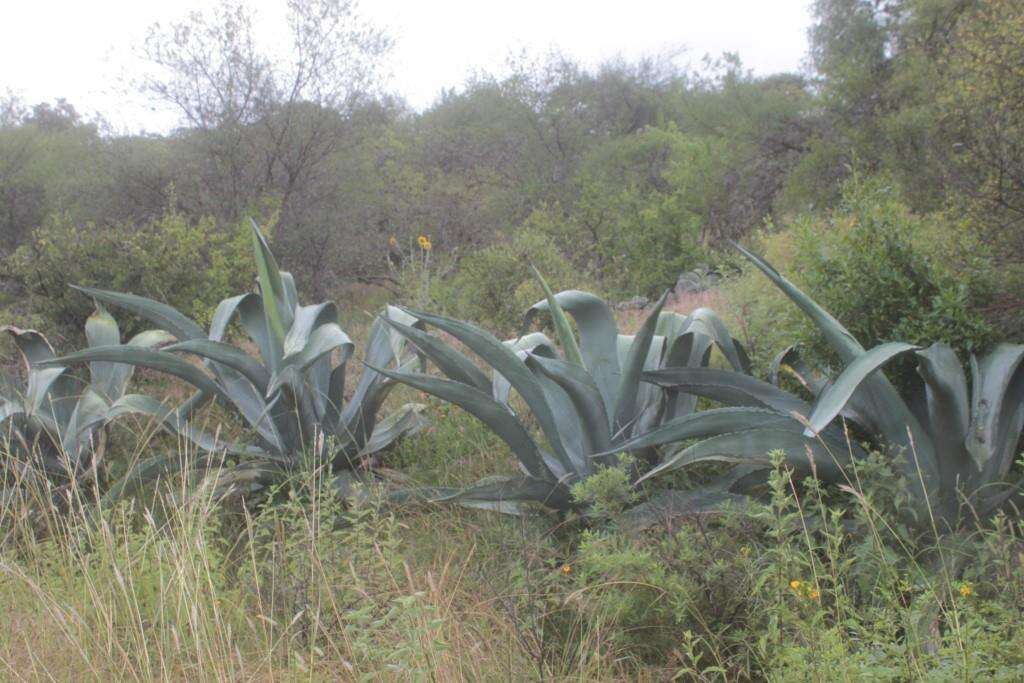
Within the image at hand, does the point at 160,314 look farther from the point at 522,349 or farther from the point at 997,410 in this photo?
the point at 997,410

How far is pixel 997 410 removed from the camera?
3117mm

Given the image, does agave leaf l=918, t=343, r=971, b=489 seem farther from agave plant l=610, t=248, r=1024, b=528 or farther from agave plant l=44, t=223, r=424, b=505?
agave plant l=44, t=223, r=424, b=505

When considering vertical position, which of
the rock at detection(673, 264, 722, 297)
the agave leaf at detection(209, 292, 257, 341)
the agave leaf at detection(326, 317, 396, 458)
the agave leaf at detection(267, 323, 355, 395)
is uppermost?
the agave leaf at detection(209, 292, 257, 341)

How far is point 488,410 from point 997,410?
1745 mm

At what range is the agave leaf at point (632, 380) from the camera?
3.50m

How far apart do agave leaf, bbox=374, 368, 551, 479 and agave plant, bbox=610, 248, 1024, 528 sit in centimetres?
48

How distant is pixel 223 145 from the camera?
15.8 m

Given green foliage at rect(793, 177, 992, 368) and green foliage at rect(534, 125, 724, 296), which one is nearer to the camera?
green foliage at rect(793, 177, 992, 368)

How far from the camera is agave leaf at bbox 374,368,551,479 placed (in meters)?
3.41

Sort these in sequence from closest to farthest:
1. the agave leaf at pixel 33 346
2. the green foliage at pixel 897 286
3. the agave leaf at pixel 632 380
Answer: the agave leaf at pixel 632 380 → the green foliage at pixel 897 286 → the agave leaf at pixel 33 346

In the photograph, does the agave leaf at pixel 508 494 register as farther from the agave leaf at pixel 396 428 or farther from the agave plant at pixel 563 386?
the agave leaf at pixel 396 428

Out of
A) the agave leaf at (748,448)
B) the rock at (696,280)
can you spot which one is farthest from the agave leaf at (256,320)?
the rock at (696,280)

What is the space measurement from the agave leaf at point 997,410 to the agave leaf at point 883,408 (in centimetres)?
15

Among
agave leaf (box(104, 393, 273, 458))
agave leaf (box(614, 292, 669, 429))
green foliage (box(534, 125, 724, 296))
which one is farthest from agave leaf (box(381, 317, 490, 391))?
green foliage (box(534, 125, 724, 296))
